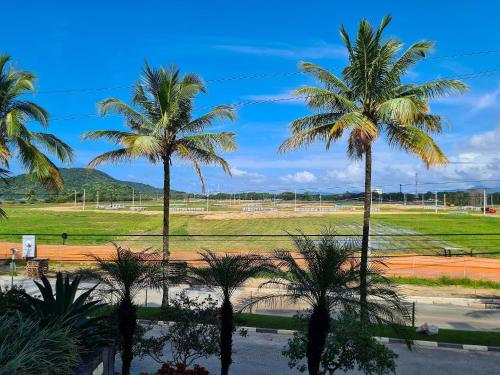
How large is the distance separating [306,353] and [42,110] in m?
14.7

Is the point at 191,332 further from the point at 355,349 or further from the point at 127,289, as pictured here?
the point at 355,349

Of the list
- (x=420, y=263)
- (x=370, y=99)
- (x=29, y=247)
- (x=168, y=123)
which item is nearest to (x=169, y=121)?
(x=168, y=123)

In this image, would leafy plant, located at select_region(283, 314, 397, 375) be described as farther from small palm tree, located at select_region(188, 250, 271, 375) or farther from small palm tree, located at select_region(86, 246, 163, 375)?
small palm tree, located at select_region(86, 246, 163, 375)

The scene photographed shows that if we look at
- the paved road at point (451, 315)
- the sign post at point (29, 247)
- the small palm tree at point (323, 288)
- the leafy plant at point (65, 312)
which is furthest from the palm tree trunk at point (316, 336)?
the sign post at point (29, 247)

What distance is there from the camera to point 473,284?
28250 millimetres

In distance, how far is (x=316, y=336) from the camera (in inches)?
436

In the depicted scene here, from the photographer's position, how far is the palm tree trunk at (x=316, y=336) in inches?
435

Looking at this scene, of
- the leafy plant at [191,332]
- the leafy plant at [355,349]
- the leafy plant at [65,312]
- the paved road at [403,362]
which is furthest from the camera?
the paved road at [403,362]

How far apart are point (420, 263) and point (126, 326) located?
3095 centimetres

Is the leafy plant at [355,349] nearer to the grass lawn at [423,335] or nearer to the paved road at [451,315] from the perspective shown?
the grass lawn at [423,335]

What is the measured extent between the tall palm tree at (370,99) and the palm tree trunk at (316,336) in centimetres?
677

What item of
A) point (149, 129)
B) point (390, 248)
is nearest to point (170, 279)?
point (149, 129)

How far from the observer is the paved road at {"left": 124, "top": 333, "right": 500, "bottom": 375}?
1391 cm

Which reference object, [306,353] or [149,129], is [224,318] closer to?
[306,353]
